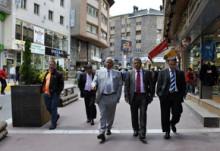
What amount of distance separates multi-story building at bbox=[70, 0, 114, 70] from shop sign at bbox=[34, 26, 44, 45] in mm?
7161

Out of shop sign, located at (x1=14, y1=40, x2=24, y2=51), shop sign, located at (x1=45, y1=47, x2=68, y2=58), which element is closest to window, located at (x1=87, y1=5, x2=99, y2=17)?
shop sign, located at (x1=45, y1=47, x2=68, y2=58)

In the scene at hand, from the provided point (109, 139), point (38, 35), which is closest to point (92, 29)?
point (38, 35)

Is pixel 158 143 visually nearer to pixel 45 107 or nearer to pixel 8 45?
pixel 45 107

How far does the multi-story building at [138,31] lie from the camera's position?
59.1 m

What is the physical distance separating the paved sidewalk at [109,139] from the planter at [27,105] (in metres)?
0.22

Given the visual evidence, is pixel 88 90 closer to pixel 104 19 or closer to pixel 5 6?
pixel 5 6

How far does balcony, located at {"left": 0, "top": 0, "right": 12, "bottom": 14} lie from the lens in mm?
21812

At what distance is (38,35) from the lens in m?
27.2

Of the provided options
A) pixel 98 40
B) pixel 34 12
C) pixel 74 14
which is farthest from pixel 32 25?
pixel 98 40

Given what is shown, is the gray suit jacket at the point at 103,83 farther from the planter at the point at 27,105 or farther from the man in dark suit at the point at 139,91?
the planter at the point at 27,105

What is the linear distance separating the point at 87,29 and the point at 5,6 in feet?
50.5

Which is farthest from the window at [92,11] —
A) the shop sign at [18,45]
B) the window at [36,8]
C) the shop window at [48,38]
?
the shop sign at [18,45]

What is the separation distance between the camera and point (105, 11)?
142 feet

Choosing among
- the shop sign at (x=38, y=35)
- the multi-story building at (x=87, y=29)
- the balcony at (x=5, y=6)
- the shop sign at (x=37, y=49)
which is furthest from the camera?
the multi-story building at (x=87, y=29)
